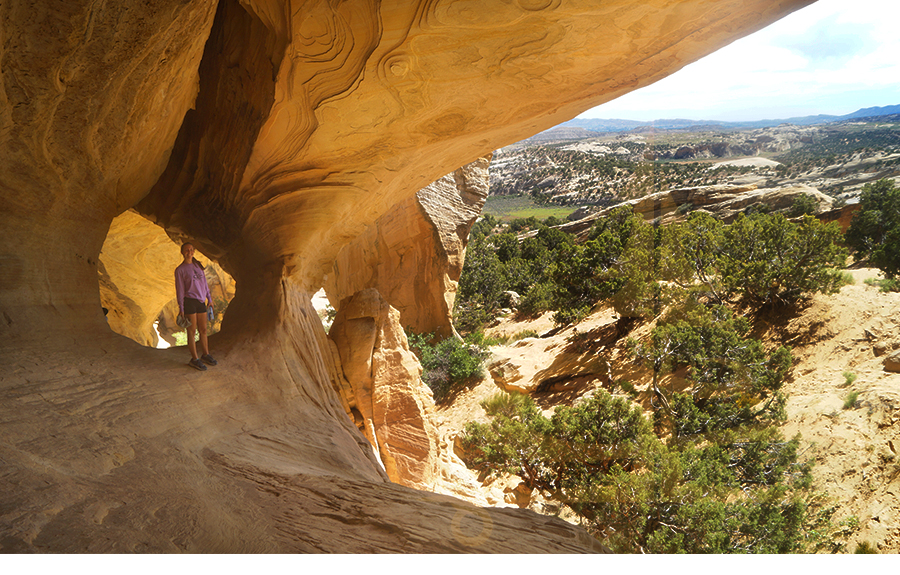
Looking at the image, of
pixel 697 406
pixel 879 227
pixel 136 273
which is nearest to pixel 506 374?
pixel 697 406

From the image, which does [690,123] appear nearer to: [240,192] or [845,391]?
[845,391]

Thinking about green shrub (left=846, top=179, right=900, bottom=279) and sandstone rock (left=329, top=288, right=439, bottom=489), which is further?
sandstone rock (left=329, top=288, right=439, bottom=489)

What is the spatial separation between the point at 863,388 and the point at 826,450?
3.29 ft

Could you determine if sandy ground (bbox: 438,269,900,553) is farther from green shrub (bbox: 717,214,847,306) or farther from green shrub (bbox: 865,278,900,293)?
green shrub (bbox: 717,214,847,306)

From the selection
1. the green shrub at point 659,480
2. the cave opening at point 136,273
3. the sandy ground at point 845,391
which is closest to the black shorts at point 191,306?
the cave opening at point 136,273

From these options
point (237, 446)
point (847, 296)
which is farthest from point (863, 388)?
point (237, 446)

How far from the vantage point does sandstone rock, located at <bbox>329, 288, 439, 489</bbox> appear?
24.8 feet

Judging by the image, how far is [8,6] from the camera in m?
3.04

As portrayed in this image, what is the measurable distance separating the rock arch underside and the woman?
0.24 meters

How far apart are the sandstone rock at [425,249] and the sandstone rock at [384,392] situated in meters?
6.57

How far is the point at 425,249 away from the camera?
15.4 metres

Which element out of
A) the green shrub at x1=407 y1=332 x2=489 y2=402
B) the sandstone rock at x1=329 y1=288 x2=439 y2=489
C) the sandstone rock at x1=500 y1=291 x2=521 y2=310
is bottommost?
the green shrub at x1=407 y1=332 x2=489 y2=402

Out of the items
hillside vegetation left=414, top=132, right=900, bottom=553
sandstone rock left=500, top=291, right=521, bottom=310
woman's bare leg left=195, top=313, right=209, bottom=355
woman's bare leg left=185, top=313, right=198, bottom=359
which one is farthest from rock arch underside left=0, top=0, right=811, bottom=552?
sandstone rock left=500, top=291, right=521, bottom=310
